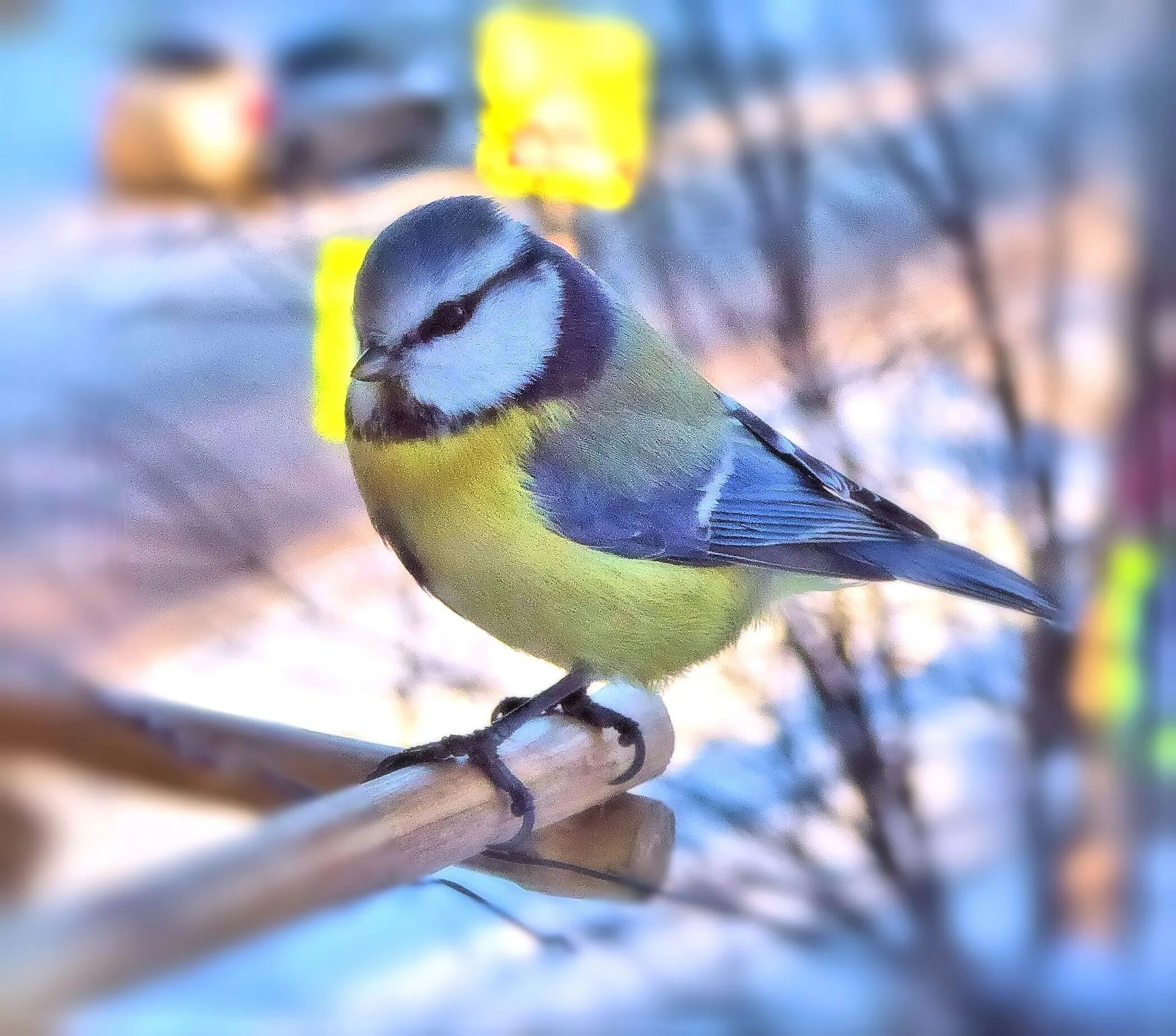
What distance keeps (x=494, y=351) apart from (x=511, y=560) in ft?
0.33

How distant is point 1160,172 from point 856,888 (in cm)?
55

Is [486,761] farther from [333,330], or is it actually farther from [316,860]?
[333,330]

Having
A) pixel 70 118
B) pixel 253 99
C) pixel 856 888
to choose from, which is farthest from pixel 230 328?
pixel 856 888

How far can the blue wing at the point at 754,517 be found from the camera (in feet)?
2.06

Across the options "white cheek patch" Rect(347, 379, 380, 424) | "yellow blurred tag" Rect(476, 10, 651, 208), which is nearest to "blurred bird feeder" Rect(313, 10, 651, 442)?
"yellow blurred tag" Rect(476, 10, 651, 208)

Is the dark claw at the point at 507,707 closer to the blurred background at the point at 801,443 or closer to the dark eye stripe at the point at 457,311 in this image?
the blurred background at the point at 801,443

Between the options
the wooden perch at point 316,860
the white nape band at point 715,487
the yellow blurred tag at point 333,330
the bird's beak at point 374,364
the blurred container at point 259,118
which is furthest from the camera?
the blurred container at point 259,118

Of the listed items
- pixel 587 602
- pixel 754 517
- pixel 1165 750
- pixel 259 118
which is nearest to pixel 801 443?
pixel 754 517

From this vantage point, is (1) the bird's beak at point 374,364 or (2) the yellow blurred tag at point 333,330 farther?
(2) the yellow blurred tag at point 333,330

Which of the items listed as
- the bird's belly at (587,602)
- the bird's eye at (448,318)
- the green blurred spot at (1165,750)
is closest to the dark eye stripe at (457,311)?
the bird's eye at (448,318)

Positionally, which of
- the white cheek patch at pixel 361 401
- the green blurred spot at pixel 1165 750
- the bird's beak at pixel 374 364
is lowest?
the bird's beak at pixel 374 364

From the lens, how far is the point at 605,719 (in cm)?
73

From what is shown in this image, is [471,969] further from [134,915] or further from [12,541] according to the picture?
[12,541]

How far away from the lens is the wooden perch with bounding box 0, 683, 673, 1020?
0.40 metres
